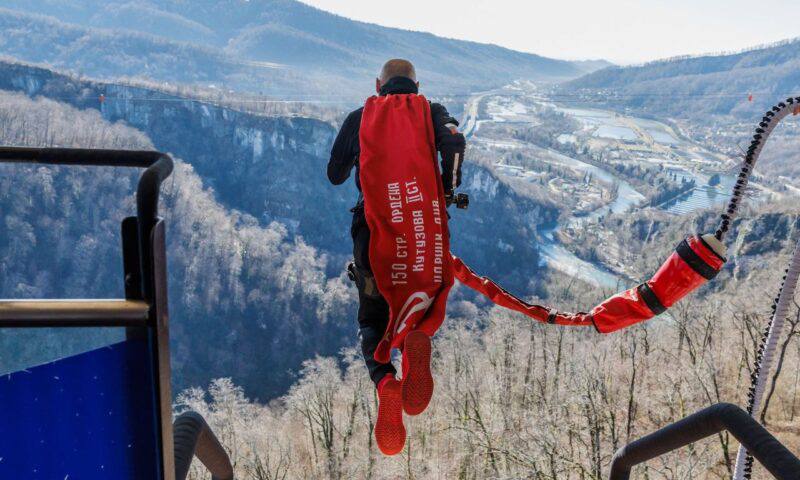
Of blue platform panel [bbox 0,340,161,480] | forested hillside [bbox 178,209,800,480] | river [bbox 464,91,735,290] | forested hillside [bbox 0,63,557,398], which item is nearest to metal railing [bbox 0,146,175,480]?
blue platform panel [bbox 0,340,161,480]

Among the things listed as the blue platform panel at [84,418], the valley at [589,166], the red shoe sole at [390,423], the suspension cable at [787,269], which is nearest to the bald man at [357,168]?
the red shoe sole at [390,423]

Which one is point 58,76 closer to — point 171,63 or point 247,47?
point 171,63

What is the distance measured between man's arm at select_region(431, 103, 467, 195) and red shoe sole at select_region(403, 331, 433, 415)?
134 cm

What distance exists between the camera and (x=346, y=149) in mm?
4273

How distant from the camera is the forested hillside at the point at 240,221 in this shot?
6391 centimetres

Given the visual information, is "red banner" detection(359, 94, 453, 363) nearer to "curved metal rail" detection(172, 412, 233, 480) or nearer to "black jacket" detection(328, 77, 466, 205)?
"black jacket" detection(328, 77, 466, 205)

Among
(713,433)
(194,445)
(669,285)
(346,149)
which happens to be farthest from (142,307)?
(346,149)

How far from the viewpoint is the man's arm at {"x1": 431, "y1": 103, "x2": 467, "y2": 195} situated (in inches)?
161

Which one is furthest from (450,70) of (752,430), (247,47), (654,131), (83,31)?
(752,430)

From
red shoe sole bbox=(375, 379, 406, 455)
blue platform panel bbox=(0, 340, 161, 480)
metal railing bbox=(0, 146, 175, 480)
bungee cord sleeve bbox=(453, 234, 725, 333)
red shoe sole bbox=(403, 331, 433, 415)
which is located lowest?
red shoe sole bbox=(375, 379, 406, 455)

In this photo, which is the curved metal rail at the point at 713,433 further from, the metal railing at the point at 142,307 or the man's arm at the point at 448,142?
the man's arm at the point at 448,142

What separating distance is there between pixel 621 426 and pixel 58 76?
89.5m

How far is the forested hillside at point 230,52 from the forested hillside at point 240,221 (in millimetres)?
40142

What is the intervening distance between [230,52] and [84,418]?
198m
